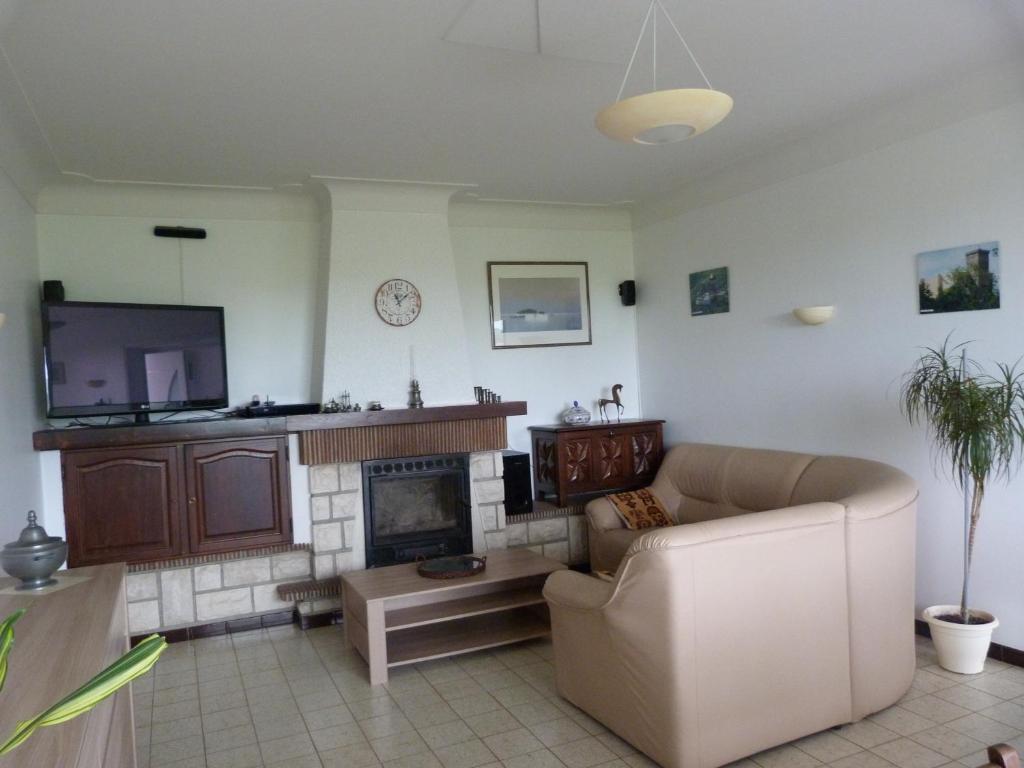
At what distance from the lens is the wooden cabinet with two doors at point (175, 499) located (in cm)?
419

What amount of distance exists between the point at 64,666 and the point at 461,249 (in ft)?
14.1

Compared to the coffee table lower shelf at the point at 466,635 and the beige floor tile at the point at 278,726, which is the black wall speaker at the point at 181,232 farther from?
the beige floor tile at the point at 278,726

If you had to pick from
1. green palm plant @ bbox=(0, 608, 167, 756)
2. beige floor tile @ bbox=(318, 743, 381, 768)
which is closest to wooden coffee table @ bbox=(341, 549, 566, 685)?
beige floor tile @ bbox=(318, 743, 381, 768)

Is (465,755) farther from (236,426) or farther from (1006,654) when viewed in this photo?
(1006,654)

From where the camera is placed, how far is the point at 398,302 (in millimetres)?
5000

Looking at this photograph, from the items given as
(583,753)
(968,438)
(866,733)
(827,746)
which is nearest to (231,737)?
(583,753)

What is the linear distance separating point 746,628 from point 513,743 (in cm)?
108

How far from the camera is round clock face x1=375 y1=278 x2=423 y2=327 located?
4.95 m

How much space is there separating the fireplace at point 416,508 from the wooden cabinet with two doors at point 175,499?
0.54 m

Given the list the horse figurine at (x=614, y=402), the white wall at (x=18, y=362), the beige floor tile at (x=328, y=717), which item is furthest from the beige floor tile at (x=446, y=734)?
the horse figurine at (x=614, y=402)

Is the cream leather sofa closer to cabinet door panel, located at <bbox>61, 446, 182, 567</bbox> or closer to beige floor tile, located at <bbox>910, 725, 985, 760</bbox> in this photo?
beige floor tile, located at <bbox>910, 725, 985, 760</bbox>

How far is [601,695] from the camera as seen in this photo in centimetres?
300

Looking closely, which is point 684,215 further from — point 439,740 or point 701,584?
point 439,740

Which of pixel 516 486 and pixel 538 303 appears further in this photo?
pixel 538 303
